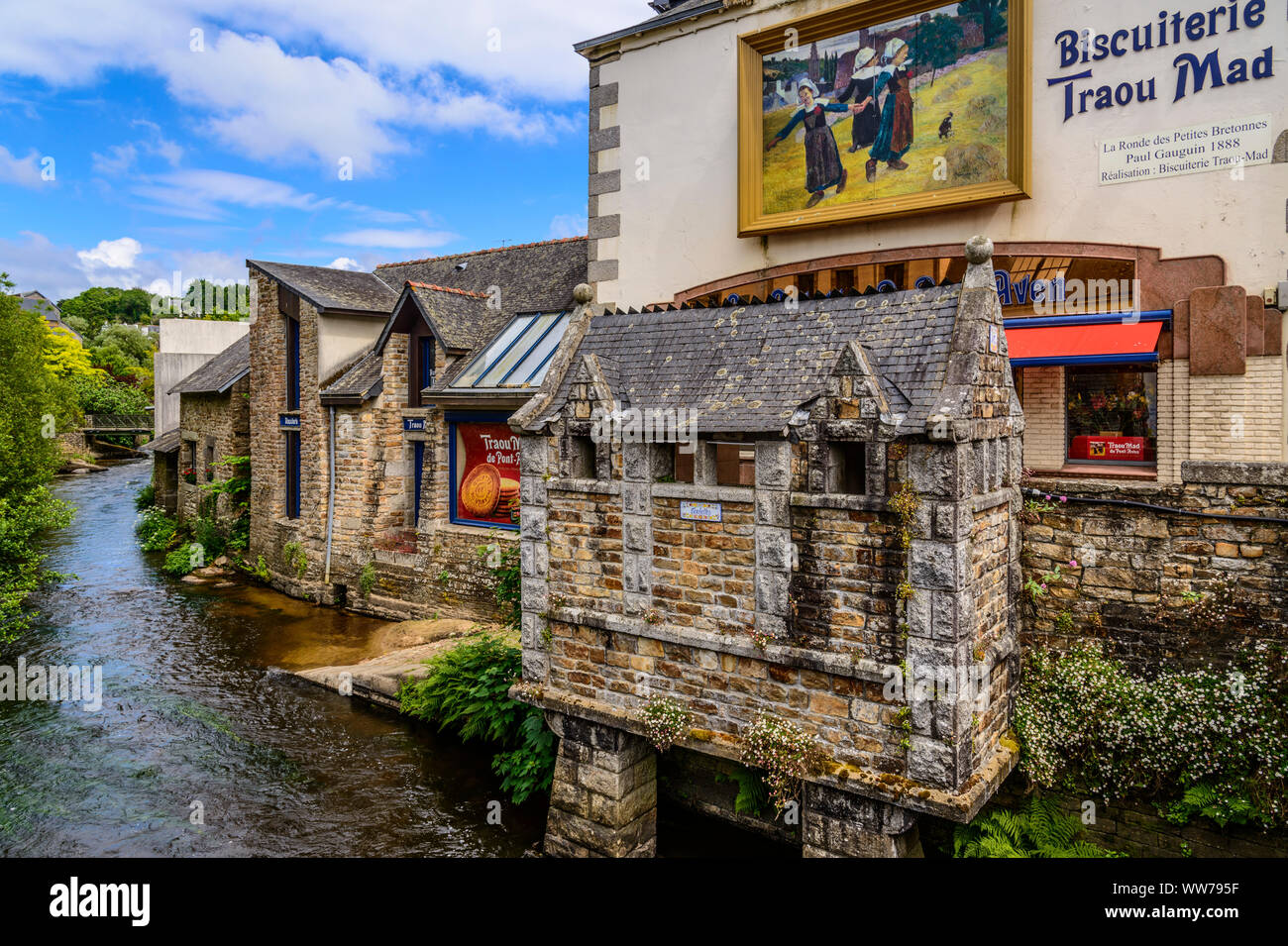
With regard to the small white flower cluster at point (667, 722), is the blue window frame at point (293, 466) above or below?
above

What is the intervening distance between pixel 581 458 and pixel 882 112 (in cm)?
649

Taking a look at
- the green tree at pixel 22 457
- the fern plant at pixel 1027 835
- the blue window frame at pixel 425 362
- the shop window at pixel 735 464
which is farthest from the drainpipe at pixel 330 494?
the fern plant at pixel 1027 835

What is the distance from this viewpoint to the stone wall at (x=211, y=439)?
22.5 metres

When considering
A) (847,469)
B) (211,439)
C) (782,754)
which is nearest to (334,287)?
(211,439)

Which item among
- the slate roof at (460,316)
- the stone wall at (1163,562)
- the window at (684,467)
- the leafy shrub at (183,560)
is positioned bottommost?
the leafy shrub at (183,560)

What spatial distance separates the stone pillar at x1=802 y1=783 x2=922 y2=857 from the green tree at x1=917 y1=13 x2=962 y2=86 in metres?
8.56

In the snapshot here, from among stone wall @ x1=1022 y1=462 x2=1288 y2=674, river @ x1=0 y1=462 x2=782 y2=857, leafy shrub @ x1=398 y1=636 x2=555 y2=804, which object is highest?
stone wall @ x1=1022 y1=462 x2=1288 y2=674

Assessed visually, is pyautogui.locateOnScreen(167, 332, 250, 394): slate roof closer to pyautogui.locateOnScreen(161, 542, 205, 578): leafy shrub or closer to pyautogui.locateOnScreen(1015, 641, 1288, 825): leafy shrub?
pyautogui.locateOnScreen(161, 542, 205, 578): leafy shrub

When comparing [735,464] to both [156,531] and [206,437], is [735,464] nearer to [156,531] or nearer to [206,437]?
[206,437]

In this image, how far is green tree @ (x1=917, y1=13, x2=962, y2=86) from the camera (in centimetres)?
993

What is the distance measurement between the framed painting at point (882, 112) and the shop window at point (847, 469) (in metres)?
5.26

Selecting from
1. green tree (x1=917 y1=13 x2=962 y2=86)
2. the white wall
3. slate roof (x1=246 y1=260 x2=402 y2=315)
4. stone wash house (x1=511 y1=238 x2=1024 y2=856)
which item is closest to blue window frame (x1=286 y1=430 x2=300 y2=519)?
slate roof (x1=246 y1=260 x2=402 y2=315)

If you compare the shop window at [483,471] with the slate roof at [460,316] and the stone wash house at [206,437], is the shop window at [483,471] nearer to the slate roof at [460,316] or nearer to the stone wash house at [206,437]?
the slate roof at [460,316]
